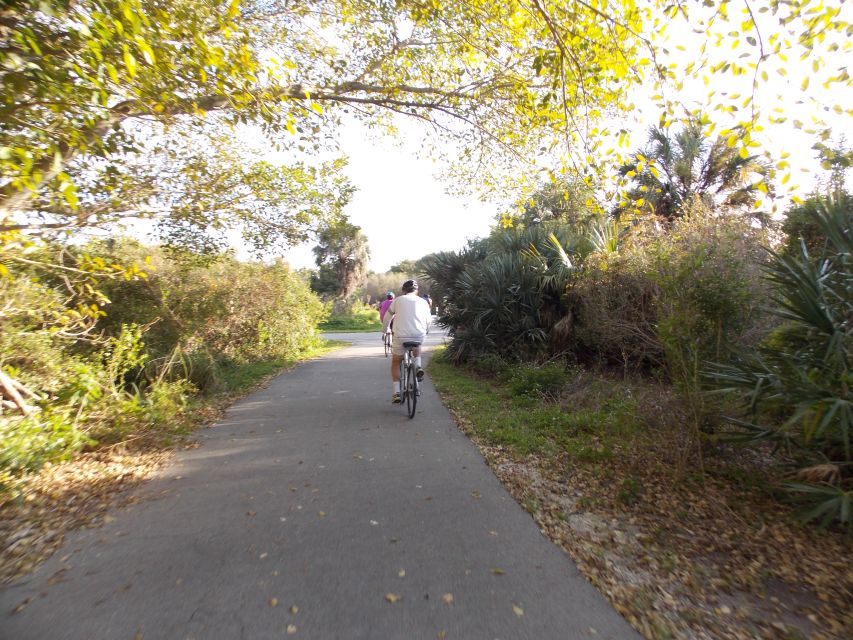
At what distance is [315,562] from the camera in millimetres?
3395

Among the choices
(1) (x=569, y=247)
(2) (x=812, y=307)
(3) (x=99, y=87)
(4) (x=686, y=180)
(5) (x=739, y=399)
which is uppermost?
(4) (x=686, y=180)

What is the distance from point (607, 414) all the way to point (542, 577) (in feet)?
12.2

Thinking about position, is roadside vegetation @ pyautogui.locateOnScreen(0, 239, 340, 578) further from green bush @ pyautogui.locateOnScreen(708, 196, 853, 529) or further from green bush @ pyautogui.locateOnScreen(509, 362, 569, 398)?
green bush @ pyautogui.locateOnScreen(708, 196, 853, 529)

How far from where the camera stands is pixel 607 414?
6617 millimetres

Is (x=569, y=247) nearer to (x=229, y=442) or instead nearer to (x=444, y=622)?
(x=229, y=442)

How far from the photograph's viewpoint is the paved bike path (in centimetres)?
276

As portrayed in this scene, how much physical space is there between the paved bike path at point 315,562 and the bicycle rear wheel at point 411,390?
1673 mm

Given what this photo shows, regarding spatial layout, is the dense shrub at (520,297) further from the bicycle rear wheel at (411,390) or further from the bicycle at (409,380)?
the bicycle rear wheel at (411,390)

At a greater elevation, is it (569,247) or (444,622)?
(569,247)

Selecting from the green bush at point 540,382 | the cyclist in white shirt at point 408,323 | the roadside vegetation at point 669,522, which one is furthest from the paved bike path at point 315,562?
the green bush at point 540,382

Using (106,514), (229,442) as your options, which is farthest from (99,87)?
(229,442)

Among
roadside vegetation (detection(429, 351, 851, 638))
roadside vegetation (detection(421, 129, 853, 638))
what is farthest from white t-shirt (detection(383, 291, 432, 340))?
roadside vegetation (detection(429, 351, 851, 638))

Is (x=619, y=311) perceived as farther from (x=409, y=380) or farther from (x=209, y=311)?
(x=209, y=311)

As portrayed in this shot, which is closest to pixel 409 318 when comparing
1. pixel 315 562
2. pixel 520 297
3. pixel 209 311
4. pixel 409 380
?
pixel 409 380
